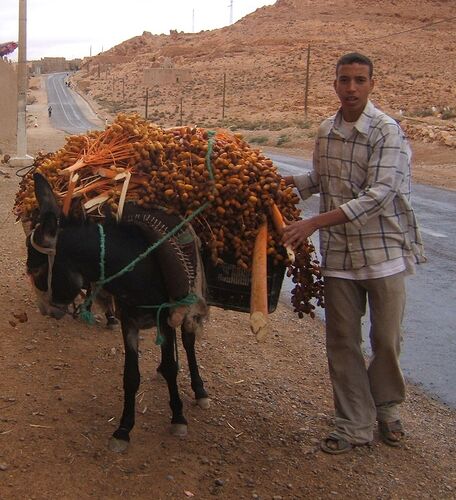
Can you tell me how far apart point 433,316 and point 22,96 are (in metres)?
15.0

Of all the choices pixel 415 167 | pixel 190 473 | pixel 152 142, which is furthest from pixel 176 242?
pixel 415 167

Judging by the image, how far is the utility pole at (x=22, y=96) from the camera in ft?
59.8

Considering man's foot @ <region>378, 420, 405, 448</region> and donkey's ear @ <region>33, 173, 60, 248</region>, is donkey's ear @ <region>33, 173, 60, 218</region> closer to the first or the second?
donkey's ear @ <region>33, 173, 60, 248</region>

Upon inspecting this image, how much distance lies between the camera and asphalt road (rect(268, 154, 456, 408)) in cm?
524

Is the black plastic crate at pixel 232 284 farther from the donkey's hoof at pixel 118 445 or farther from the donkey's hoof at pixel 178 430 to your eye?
the donkey's hoof at pixel 118 445

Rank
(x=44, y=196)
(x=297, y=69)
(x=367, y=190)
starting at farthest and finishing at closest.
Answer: (x=297, y=69)
(x=367, y=190)
(x=44, y=196)

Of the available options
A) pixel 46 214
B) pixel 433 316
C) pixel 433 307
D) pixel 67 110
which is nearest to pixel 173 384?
pixel 46 214

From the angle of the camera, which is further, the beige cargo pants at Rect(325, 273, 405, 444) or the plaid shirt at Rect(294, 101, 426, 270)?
the beige cargo pants at Rect(325, 273, 405, 444)

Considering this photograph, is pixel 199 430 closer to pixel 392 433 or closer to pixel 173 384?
pixel 173 384

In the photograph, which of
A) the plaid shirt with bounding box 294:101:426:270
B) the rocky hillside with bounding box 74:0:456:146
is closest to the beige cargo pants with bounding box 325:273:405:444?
the plaid shirt with bounding box 294:101:426:270

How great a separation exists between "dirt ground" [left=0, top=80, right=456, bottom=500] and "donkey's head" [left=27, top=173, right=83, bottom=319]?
62 cm

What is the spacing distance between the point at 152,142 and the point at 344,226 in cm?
109

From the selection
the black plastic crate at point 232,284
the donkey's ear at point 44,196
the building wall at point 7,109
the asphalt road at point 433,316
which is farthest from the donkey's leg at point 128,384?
the building wall at point 7,109

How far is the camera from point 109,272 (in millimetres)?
3406
